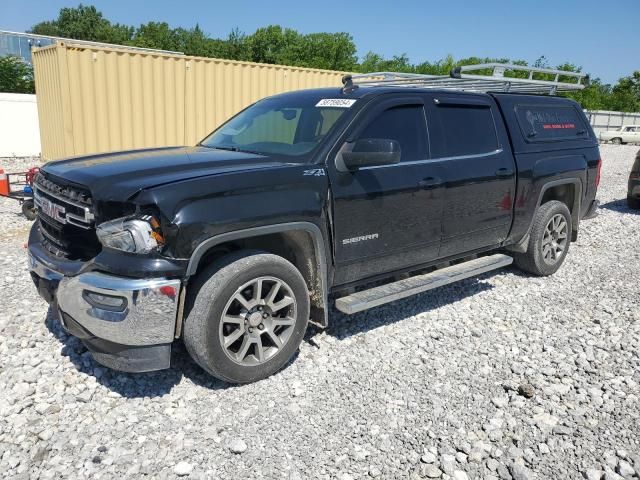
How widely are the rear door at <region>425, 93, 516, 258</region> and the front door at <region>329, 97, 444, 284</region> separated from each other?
0.51 ft

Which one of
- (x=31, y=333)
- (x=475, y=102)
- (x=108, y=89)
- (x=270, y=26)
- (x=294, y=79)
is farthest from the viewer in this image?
(x=270, y=26)

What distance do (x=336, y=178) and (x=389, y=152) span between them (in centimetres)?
40

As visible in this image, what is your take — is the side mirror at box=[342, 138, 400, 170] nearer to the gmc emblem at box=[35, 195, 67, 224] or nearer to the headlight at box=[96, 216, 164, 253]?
the headlight at box=[96, 216, 164, 253]

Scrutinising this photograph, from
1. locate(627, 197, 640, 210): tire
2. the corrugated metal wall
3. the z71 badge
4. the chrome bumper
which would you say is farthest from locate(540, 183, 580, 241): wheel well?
the corrugated metal wall

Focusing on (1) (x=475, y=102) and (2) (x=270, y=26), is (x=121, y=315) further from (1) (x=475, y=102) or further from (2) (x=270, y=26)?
(2) (x=270, y=26)

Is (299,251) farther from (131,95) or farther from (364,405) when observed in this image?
(131,95)

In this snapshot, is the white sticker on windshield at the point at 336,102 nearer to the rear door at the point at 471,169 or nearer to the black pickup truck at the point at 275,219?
the black pickup truck at the point at 275,219

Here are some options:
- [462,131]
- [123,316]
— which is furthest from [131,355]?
[462,131]

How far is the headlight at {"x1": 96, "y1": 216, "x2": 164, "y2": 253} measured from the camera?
2.88 m

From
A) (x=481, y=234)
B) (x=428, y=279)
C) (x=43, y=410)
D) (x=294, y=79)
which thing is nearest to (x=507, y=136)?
(x=481, y=234)

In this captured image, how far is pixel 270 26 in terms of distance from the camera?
4728cm

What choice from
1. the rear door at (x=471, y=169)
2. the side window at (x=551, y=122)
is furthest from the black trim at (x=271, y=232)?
the side window at (x=551, y=122)

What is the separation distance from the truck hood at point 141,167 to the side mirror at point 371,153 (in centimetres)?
44

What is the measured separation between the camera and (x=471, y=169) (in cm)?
457
